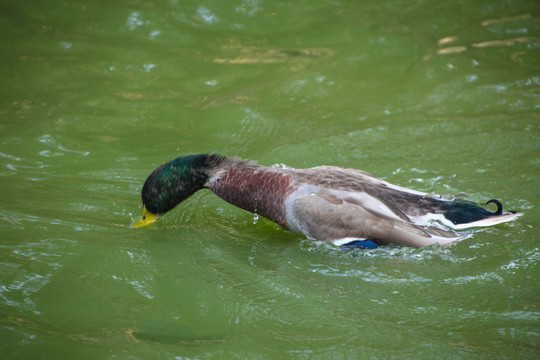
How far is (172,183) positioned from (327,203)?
1350mm

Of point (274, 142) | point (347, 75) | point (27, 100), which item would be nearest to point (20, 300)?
point (274, 142)

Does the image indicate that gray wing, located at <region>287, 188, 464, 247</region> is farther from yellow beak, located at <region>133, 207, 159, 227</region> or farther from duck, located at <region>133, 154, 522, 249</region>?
yellow beak, located at <region>133, 207, 159, 227</region>

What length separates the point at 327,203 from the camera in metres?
4.60

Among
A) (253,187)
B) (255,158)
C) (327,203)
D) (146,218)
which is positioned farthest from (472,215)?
(146,218)

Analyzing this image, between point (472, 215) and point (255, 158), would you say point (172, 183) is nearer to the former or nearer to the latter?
point (255, 158)

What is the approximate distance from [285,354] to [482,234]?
211 centimetres

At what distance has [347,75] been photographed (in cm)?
749

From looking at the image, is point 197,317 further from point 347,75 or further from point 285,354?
point 347,75

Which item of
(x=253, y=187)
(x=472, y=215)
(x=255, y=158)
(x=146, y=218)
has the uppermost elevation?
(x=255, y=158)

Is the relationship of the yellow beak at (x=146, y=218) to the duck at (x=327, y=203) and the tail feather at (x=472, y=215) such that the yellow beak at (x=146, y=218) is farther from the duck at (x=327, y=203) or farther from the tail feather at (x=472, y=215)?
the tail feather at (x=472, y=215)

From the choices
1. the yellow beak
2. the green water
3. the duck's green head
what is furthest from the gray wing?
the yellow beak

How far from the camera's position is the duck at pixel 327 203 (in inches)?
176

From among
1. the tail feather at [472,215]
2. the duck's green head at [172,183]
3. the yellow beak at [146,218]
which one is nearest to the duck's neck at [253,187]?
the duck's green head at [172,183]

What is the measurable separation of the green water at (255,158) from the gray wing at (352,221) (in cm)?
12
